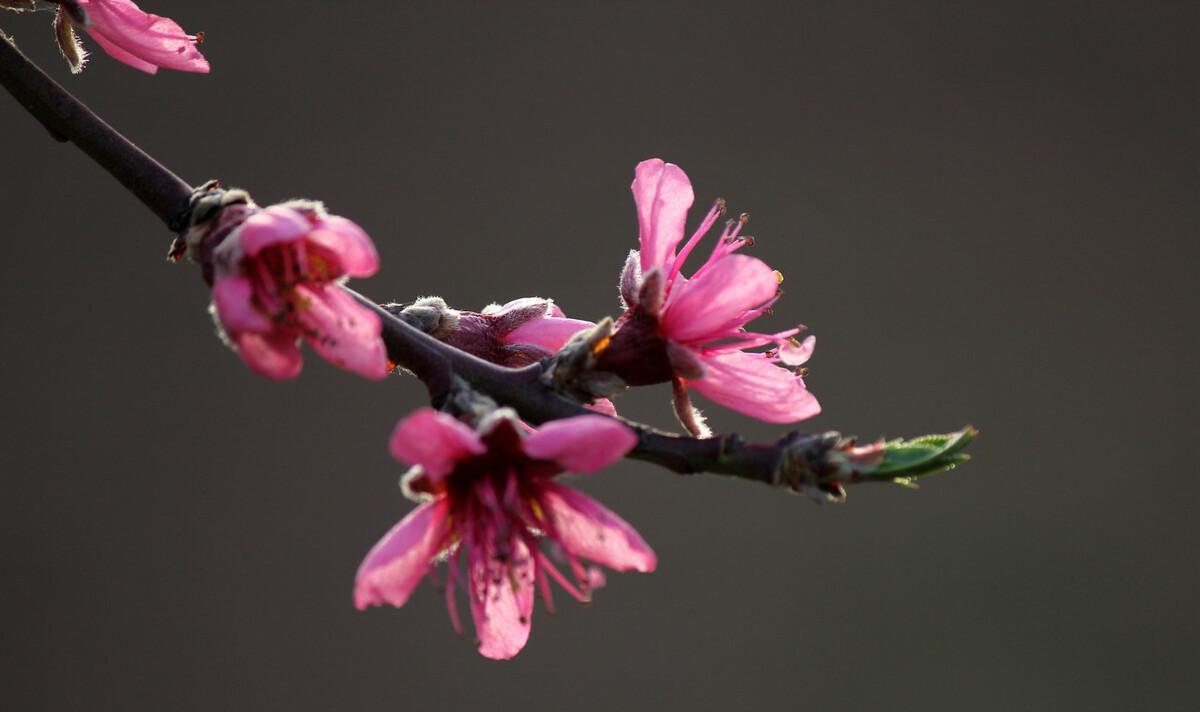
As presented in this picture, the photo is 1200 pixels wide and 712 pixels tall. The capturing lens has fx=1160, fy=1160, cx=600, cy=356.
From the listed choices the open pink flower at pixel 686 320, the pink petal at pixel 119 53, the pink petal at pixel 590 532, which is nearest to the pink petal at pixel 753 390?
the open pink flower at pixel 686 320

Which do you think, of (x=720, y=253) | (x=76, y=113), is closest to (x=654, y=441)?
(x=720, y=253)

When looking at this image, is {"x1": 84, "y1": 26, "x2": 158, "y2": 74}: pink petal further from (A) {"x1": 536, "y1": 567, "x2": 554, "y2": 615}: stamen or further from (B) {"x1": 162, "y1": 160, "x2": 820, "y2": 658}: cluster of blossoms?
(A) {"x1": 536, "y1": 567, "x2": 554, "y2": 615}: stamen

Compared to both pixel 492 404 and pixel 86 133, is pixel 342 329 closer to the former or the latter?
pixel 492 404

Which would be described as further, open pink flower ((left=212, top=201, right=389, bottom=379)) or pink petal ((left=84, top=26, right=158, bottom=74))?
pink petal ((left=84, top=26, right=158, bottom=74))

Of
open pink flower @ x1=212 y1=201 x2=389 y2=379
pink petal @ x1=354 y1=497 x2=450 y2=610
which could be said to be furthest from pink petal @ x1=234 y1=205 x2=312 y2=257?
pink petal @ x1=354 y1=497 x2=450 y2=610

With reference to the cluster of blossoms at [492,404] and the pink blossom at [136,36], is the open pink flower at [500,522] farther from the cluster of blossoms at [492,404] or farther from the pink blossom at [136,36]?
the pink blossom at [136,36]

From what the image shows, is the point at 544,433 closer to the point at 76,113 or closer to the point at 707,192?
the point at 76,113

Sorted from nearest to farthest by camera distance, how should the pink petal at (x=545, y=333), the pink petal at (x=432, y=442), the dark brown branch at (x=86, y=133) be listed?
the pink petal at (x=432, y=442) → the dark brown branch at (x=86, y=133) → the pink petal at (x=545, y=333)
